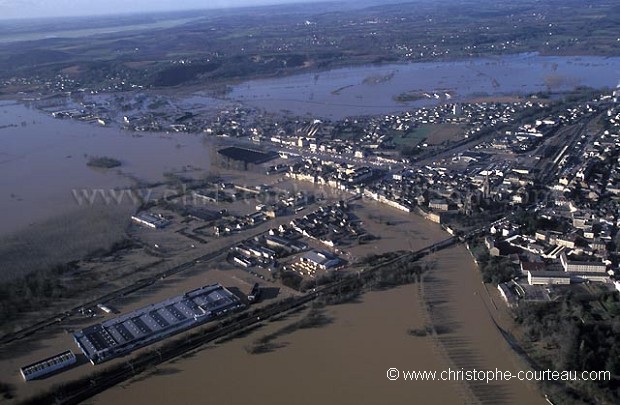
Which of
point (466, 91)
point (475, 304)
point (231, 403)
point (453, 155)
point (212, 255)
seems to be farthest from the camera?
point (466, 91)

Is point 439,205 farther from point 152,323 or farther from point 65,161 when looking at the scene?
point 65,161

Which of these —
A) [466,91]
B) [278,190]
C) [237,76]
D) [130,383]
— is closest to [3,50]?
[237,76]

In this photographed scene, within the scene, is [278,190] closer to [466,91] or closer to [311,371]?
[311,371]

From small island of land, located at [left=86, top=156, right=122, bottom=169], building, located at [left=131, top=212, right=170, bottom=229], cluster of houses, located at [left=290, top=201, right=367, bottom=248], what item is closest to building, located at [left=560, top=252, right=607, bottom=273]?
cluster of houses, located at [left=290, top=201, right=367, bottom=248]

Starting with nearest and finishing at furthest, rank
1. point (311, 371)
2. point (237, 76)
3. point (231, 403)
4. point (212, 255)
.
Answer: point (231, 403) < point (311, 371) < point (212, 255) < point (237, 76)

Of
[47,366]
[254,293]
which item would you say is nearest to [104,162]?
[254,293]

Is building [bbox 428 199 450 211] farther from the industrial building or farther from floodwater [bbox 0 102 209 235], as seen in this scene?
Answer: floodwater [bbox 0 102 209 235]
